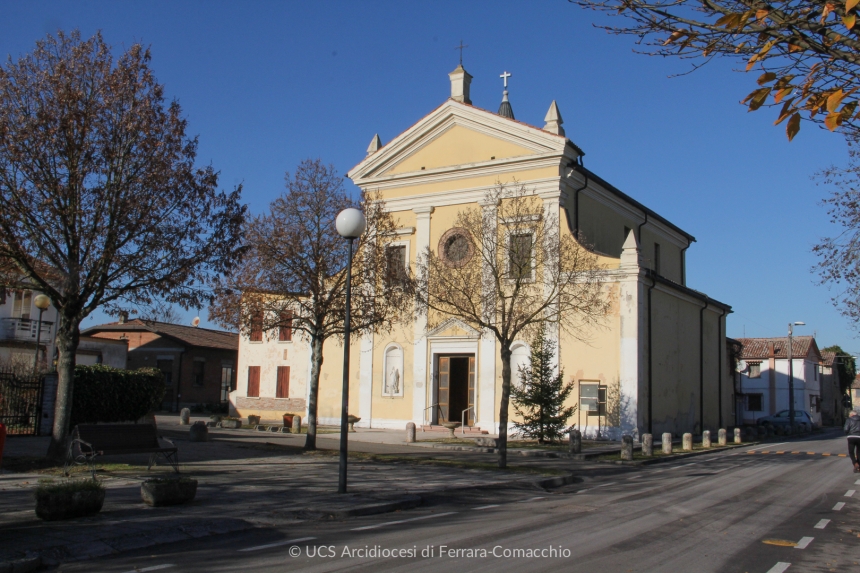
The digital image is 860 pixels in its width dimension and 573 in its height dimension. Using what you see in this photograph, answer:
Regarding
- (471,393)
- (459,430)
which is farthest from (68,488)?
(471,393)

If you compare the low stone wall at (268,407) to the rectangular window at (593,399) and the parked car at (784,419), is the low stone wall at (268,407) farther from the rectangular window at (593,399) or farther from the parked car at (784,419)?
the parked car at (784,419)

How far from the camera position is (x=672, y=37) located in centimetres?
633

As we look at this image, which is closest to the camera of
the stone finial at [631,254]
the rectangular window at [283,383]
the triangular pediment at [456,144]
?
the stone finial at [631,254]

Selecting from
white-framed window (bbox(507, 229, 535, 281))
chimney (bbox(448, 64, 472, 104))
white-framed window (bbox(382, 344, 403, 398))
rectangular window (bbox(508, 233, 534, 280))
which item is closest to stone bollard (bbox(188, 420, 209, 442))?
white-framed window (bbox(507, 229, 535, 281))

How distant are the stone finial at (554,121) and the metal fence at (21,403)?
68.9ft

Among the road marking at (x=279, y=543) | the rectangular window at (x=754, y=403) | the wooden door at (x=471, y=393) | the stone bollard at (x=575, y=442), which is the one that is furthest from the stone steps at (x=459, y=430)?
the rectangular window at (x=754, y=403)

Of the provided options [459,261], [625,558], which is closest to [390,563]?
[625,558]

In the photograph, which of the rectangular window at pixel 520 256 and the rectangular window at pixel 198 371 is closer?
the rectangular window at pixel 520 256

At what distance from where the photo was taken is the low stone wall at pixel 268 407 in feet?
112

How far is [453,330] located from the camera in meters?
30.6

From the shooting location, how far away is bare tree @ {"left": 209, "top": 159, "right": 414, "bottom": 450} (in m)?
19.1

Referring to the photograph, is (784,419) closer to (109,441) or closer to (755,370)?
(755,370)

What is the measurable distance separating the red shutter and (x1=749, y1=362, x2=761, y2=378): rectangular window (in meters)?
46.2

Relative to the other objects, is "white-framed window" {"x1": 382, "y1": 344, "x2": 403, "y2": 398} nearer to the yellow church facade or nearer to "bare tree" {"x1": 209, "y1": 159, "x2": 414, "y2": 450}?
the yellow church facade
